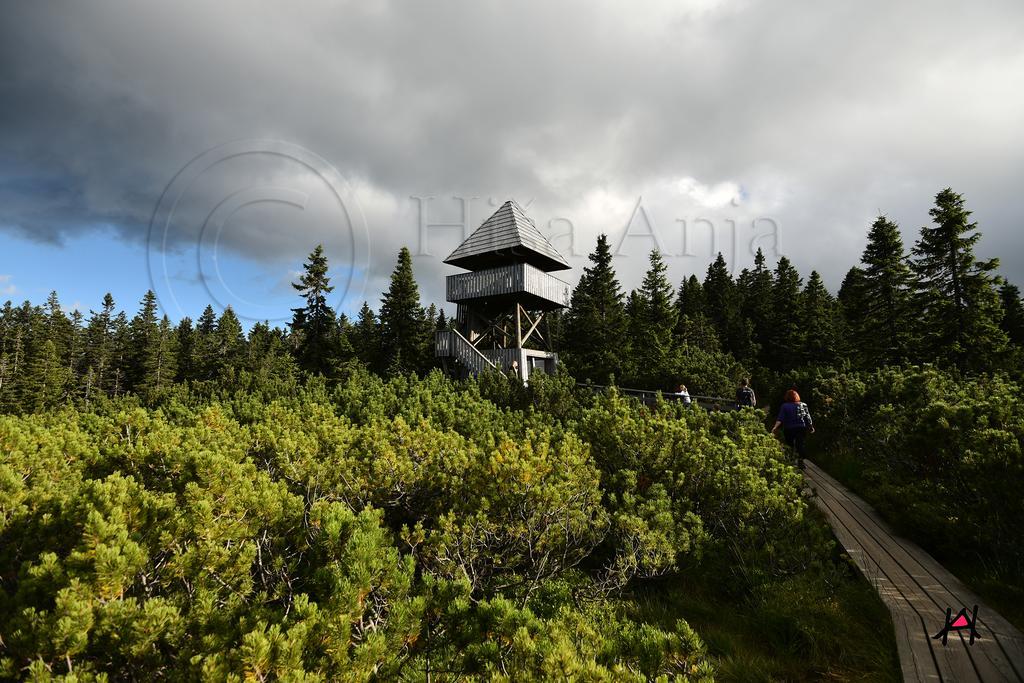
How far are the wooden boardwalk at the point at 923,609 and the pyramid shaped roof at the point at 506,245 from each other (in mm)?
14926

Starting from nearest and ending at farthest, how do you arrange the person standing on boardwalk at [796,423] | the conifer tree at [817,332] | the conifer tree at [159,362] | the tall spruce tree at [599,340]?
the person standing on boardwalk at [796,423] < the tall spruce tree at [599,340] < the conifer tree at [817,332] < the conifer tree at [159,362]

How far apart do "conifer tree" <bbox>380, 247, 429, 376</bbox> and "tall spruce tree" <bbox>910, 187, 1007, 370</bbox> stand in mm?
29494

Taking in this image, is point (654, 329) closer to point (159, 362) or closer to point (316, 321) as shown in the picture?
point (316, 321)

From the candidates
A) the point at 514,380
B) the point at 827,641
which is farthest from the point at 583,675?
the point at 514,380

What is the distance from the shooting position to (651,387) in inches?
1006

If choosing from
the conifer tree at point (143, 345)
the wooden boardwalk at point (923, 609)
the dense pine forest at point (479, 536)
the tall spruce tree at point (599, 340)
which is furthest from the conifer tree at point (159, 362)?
the wooden boardwalk at point (923, 609)

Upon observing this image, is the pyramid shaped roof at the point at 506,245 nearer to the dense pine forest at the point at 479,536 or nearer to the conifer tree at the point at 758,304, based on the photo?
the dense pine forest at the point at 479,536

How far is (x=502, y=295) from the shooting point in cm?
1902

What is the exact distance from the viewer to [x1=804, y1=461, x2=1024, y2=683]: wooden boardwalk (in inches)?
144

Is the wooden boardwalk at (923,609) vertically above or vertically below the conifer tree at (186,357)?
below

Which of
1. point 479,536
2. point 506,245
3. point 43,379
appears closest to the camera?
point 479,536

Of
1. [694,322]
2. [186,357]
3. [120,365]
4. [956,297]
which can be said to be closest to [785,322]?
[694,322]

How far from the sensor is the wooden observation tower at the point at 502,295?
18469 mm

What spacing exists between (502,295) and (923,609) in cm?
1588
